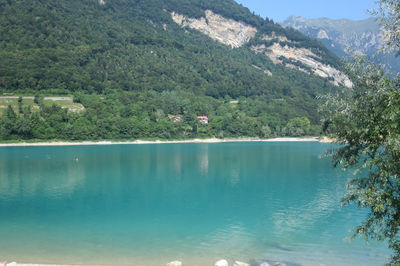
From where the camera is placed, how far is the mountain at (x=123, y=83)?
321 feet

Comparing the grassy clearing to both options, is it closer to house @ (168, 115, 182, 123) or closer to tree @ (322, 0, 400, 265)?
house @ (168, 115, 182, 123)

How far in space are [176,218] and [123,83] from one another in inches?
4334

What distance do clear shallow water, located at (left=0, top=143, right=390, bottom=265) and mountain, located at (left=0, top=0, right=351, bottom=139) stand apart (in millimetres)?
55110

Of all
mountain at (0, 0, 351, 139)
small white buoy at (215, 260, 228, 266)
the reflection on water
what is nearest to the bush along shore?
mountain at (0, 0, 351, 139)

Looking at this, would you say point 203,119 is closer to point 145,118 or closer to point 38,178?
point 145,118

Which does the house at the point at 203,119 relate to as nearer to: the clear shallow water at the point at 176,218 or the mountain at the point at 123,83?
the mountain at the point at 123,83

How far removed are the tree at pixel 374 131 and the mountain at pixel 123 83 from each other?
84.2m

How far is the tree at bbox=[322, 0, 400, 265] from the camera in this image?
905 cm

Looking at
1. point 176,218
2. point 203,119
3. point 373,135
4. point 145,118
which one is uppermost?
point 145,118

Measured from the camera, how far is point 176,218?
22938 mm

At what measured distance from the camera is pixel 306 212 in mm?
24562

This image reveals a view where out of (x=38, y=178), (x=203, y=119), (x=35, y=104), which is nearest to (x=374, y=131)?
(x=38, y=178)

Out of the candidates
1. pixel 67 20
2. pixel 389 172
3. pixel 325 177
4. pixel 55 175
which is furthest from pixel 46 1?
pixel 389 172

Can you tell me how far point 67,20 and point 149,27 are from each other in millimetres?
51647
